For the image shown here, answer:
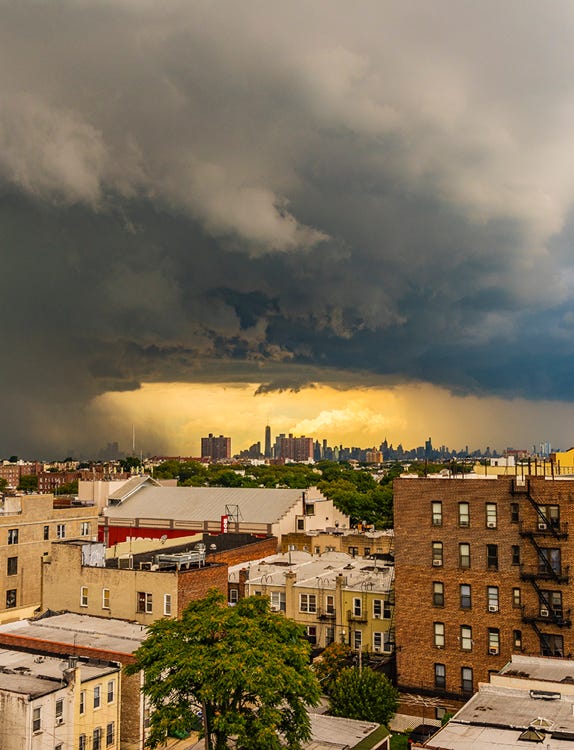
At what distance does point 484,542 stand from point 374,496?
107 m

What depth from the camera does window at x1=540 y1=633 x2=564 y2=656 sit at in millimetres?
50062

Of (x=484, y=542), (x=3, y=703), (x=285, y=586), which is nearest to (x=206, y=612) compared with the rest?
(x=3, y=703)

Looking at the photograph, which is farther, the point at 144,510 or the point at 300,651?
the point at 144,510

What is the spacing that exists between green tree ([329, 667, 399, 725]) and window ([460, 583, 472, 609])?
30.2 ft

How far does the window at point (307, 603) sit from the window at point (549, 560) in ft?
67.7

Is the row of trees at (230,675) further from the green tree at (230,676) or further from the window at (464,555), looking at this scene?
the window at (464,555)

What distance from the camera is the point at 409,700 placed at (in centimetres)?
5378

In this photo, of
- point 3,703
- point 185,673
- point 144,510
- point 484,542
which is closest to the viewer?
point 185,673

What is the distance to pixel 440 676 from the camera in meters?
53.8

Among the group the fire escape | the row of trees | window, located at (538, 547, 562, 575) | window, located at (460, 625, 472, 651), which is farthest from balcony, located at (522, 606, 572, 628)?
the row of trees

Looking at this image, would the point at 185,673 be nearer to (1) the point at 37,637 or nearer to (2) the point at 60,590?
(1) the point at 37,637

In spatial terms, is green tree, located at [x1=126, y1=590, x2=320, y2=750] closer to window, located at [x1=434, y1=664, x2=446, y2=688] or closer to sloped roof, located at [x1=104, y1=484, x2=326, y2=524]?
window, located at [x1=434, y1=664, x2=446, y2=688]

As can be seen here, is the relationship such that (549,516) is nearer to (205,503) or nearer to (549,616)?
(549,616)

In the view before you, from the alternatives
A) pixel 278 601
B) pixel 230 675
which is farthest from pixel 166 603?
pixel 230 675
